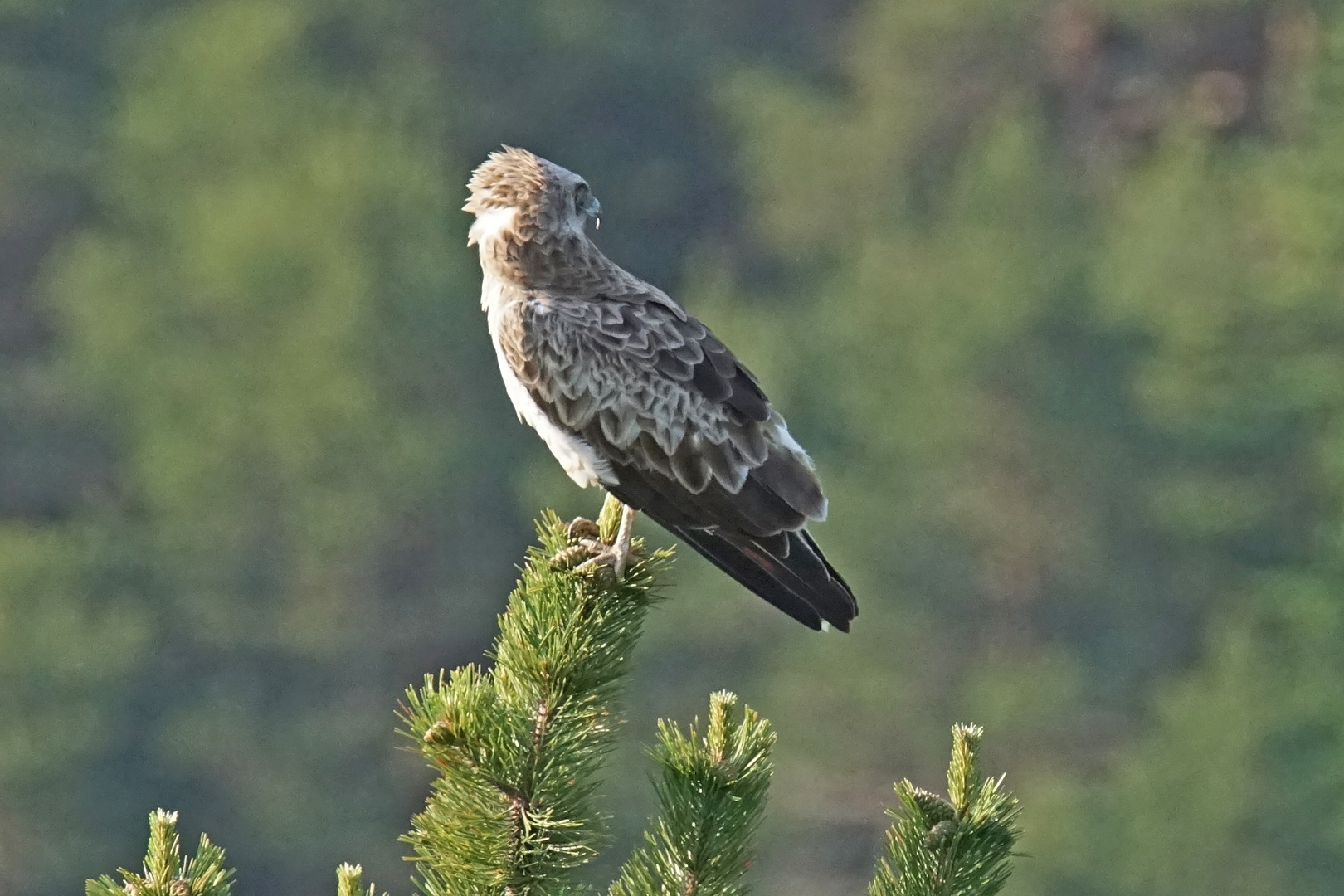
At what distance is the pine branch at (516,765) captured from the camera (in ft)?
16.1

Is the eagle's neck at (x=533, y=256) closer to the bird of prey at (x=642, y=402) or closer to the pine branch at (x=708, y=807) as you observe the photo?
the bird of prey at (x=642, y=402)

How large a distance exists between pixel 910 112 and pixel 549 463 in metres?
16.0

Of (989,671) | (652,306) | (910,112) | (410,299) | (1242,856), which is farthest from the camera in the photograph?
(910,112)

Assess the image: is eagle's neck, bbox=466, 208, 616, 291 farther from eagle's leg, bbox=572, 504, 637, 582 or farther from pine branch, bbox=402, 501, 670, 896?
pine branch, bbox=402, 501, 670, 896

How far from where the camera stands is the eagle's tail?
720cm

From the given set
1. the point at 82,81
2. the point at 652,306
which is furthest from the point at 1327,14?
the point at 652,306

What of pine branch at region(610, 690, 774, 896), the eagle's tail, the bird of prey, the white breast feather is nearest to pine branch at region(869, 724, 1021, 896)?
pine branch at region(610, 690, 774, 896)

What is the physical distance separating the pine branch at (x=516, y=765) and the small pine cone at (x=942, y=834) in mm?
743

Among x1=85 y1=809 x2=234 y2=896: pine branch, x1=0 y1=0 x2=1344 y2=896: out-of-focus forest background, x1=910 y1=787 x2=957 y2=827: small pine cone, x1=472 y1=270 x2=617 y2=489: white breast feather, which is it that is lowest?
x1=85 y1=809 x2=234 y2=896: pine branch

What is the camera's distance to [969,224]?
47656 millimetres

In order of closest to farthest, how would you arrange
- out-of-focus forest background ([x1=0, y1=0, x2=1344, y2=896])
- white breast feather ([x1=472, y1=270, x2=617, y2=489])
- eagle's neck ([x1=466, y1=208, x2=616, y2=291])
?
white breast feather ([x1=472, y1=270, x2=617, y2=489]), eagle's neck ([x1=466, y1=208, x2=616, y2=291]), out-of-focus forest background ([x1=0, y1=0, x2=1344, y2=896])

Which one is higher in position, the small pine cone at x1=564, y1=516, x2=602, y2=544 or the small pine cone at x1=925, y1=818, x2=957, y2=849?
the small pine cone at x1=564, y1=516, x2=602, y2=544

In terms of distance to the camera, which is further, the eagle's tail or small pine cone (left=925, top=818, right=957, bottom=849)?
the eagle's tail

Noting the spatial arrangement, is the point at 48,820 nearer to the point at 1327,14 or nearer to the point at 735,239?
the point at 735,239
